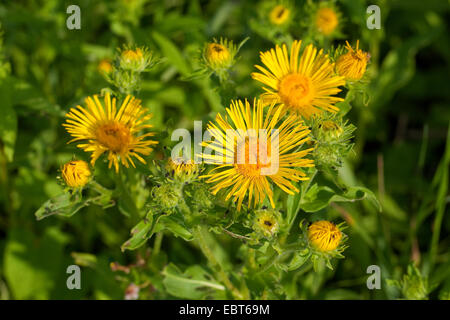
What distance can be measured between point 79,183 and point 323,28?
1712mm

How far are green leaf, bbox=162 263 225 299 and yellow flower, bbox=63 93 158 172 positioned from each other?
2.28ft

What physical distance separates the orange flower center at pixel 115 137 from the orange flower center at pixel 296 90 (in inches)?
30.8

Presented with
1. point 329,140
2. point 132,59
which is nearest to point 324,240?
point 329,140

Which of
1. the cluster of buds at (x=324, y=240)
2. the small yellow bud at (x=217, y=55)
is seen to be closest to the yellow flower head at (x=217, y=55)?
the small yellow bud at (x=217, y=55)

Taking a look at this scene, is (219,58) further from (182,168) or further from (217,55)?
(182,168)

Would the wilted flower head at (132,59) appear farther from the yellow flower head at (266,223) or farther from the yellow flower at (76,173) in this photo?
the yellow flower head at (266,223)

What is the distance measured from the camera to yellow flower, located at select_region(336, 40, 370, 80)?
2.07 m

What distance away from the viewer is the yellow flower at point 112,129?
2.10 m

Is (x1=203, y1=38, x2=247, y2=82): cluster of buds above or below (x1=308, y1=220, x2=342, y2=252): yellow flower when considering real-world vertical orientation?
above

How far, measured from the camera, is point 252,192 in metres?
1.95

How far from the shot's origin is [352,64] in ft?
6.79

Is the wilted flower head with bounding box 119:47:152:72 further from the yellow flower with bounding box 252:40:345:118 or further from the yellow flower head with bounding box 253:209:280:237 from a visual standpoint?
the yellow flower head with bounding box 253:209:280:237

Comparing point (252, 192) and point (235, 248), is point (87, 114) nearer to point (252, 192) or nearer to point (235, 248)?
point (252, 192)

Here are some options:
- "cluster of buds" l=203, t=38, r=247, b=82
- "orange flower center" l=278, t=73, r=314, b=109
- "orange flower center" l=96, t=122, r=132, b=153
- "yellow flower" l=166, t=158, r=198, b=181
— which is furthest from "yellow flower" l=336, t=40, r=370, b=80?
"orange flower center" l=96, t=122, r=132, b=153
